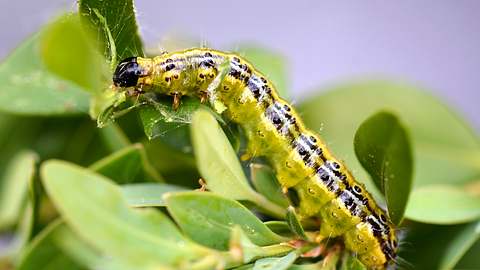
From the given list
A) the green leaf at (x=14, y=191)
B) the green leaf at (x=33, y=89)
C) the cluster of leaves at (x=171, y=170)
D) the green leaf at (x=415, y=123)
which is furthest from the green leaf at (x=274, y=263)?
the green leaf at (x=14, y=191)

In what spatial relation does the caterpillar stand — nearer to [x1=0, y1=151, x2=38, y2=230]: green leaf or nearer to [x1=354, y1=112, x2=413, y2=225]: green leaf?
[x1=354, y1=112, x2=413, y2=225]: green leaf

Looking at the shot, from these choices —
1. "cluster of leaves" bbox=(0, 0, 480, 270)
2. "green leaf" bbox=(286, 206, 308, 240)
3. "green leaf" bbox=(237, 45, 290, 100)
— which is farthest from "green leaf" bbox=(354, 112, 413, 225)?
"green leaf" bbox=(237, 45, 290, 100)

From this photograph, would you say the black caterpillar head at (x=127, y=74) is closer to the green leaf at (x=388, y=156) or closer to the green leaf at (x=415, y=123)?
the green leaf at (x=388, y=156)

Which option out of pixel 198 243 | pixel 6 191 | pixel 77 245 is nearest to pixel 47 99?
pixel 77 245

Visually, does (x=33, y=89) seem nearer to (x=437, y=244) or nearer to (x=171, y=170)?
(x=171, y=170)

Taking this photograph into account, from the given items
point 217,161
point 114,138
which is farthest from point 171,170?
point 217,161

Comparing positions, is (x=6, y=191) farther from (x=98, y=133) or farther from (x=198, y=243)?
(x=198, y=243)
